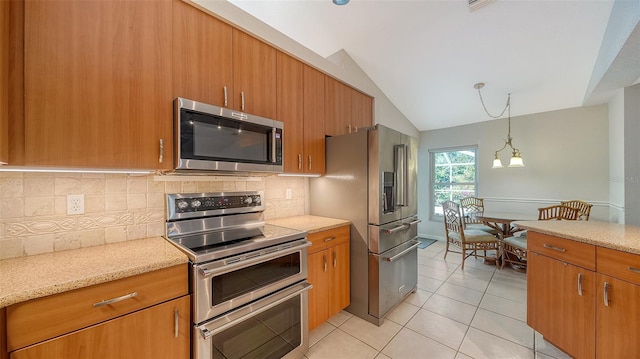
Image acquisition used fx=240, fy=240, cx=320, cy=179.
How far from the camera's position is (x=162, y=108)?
4.74 ft

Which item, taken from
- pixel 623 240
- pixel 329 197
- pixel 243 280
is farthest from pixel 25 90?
pixel 623 240

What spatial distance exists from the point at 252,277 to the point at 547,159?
4818mm

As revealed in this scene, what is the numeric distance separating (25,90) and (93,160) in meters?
0.37

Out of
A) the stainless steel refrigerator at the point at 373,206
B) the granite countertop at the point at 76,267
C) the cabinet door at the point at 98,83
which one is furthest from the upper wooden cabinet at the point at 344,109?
the granite countertop at the point at 76,267

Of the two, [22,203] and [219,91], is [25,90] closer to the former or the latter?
[22,203]

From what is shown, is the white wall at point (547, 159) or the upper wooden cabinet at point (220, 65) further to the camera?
the white wall at point (547, 159)

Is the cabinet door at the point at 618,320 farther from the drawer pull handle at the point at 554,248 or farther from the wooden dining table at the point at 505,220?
the wooden dining table at the point at 505,220

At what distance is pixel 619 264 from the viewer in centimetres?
134

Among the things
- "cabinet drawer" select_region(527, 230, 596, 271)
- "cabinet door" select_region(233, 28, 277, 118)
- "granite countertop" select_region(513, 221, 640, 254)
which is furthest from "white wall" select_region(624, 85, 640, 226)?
"cabinet door" select_region(233, 28, 277, 118)

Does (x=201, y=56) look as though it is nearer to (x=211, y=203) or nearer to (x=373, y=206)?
(x=211, y=203)

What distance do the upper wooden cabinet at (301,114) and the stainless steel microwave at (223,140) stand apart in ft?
0.82

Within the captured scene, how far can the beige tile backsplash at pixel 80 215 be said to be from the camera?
1.25m

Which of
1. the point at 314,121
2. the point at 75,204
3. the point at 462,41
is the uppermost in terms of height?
the point at 462,41

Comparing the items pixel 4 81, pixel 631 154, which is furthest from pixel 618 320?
pixel 4 81
